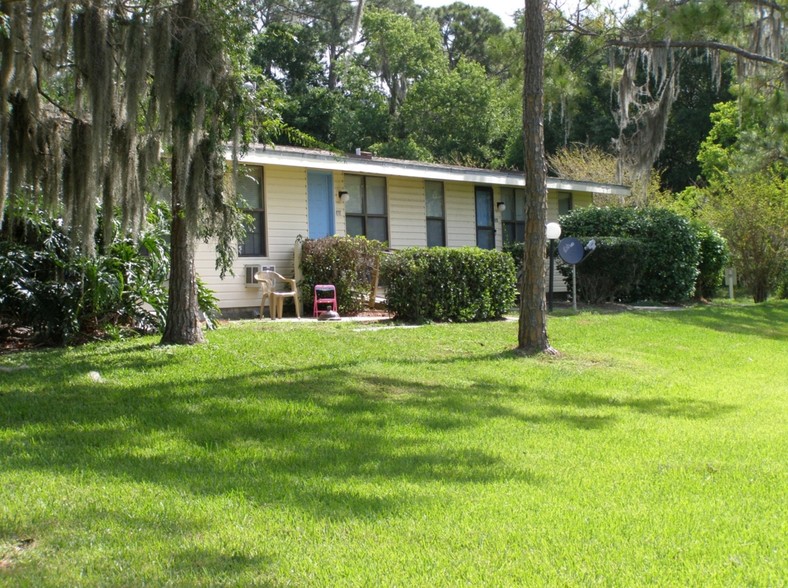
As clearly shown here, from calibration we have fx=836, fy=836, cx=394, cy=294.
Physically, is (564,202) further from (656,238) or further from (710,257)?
(710,257)

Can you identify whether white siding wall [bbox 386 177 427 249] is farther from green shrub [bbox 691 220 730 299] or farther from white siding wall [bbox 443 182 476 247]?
green shrub [bbox 691 220 730 299]

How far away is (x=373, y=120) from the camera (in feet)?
109

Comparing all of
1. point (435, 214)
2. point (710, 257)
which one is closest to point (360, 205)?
point (435, 214)

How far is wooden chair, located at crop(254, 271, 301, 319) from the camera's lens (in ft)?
43.3

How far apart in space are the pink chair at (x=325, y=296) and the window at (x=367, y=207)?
250 centimetres

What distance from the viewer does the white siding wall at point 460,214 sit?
56.7 ft

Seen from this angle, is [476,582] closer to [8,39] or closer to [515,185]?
[8,39]

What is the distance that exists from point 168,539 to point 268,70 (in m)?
32.9

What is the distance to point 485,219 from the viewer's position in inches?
716

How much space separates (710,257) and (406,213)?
7.29 m

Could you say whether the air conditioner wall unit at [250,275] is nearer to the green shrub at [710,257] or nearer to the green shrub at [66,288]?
the green shrub at [66,288]

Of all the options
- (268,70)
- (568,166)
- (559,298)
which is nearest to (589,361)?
(559,298)

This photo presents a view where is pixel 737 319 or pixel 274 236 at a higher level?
pixel 274 236

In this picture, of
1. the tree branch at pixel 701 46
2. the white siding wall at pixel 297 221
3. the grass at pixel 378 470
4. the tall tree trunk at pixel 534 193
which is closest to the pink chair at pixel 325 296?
the white siding wall at pixel 297 221
